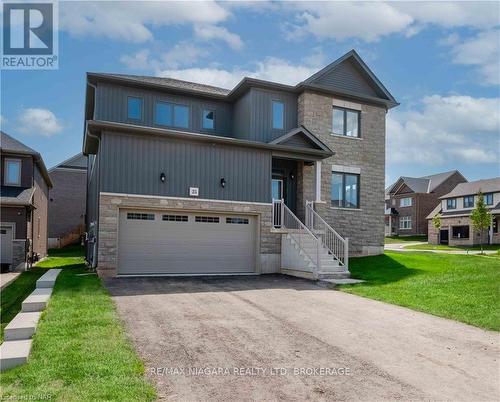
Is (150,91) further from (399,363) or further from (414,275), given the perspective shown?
(399,363)

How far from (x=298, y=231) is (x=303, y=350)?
31.6ft

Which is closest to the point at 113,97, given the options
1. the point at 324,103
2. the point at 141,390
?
the point at 324,103

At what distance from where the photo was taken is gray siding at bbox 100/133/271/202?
1370cm

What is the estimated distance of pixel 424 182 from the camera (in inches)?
2168

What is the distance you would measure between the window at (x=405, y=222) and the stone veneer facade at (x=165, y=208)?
140 feet

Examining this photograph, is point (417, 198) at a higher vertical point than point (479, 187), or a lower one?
lower

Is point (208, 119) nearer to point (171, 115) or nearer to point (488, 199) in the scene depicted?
point (171, 115)

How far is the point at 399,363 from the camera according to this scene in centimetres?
574

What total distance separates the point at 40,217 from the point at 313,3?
2137 centimetres

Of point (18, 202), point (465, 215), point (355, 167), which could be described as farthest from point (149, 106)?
point (465, 215)

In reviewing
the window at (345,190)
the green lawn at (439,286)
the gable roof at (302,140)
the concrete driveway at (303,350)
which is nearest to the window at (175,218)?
the concrete driveway at (303,350)

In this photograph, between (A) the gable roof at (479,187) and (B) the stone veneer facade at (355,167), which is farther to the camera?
(A) the gable roof at (479,187)

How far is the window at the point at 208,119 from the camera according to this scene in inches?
776

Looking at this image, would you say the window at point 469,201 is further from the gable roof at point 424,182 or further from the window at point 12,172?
the window at point 12,172
